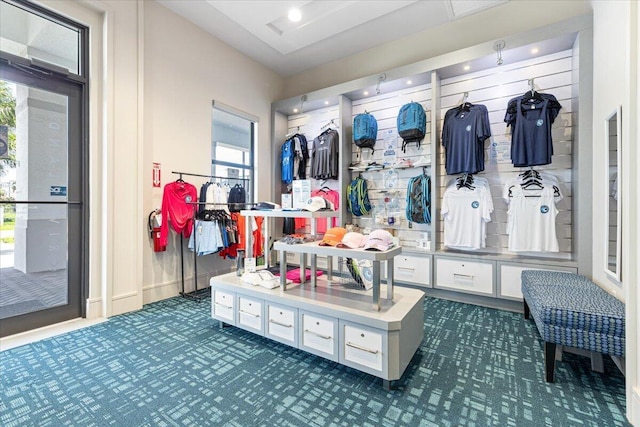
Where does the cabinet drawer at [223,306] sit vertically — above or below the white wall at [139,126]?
below

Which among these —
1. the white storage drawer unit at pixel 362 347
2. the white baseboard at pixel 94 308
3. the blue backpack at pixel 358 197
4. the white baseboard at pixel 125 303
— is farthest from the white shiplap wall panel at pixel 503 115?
the white baseboard at pixel 94 308

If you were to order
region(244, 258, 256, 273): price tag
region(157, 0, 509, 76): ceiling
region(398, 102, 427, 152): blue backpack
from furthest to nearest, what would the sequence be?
1. region(398, 102, 427, 152): blue backpack
2. region(157, 0, 509, 76): ceiling
3. region(244, 258, 256, 273): price tag

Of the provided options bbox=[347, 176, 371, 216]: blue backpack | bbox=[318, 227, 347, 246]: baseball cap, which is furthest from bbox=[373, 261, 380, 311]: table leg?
bbox=[347, 176, 371, 216]: blue backpack

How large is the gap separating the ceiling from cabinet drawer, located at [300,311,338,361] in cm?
366

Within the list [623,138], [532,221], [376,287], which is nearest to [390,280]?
[376,287]

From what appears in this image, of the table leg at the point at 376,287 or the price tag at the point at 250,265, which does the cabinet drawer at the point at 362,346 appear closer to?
the table leg at the point at 376,287

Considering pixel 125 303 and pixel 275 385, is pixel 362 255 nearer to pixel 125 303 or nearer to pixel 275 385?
pixel 275 385

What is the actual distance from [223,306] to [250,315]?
363 mm

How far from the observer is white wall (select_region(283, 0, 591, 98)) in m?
3.56

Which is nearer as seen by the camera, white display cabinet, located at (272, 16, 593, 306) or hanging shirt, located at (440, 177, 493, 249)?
white display cabinet, located at (272, 16, 593, 306)

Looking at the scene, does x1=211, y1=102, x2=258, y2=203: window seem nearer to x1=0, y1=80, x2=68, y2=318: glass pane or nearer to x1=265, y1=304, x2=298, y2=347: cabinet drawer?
x1=0, y1=80, x2=68, y2=318: glass pane

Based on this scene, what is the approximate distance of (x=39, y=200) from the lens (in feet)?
9.41

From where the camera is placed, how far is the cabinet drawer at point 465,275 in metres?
3.43

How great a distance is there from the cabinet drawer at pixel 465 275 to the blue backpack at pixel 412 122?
172 cm
